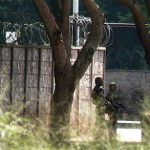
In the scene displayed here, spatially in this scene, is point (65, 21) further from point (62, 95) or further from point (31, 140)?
point (31, 140)

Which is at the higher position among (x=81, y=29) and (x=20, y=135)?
(x=81, y=29)

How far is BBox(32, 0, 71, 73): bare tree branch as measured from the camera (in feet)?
39.5

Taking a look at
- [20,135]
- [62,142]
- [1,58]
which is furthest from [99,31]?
[20,135]

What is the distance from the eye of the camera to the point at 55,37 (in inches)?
473

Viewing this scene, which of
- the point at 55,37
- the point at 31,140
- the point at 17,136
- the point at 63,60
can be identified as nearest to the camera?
the point at 17,136

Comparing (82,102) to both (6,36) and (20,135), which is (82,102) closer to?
(6,36)

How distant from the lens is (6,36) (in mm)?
14836

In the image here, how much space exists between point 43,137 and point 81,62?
4.39 m

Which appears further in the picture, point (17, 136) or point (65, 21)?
point (65, 21)

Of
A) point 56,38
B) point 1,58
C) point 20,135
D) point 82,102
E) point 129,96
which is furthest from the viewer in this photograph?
point 129,96

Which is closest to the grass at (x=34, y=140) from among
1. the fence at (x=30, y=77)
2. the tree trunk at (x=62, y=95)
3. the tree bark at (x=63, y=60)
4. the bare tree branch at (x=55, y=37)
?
the tree trunk at (x=62, y=95)

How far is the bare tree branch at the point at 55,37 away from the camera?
1203 cm

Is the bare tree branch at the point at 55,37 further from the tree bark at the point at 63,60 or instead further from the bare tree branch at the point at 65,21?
the bare tree branch at the point at 65,21

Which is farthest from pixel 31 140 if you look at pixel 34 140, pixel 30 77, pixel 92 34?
pixel 30 77
